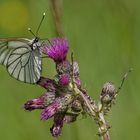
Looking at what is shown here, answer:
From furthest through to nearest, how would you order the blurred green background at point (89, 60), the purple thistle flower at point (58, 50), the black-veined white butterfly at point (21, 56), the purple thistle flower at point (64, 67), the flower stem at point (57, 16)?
the blurred green background at point (89, 60), the flower stem at point (57, 16), the black-veined white butterfly at point (21, 56), the purple thistle flower at point (58, 50), the purple thistle flower at point (64, 67)

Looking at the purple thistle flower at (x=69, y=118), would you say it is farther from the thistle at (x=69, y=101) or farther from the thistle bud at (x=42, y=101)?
the thistle bud at (x=42, y=101)

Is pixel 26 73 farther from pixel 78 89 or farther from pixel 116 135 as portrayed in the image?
pixel 116 135

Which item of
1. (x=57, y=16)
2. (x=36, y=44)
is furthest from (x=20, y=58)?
(x=57, y=16)


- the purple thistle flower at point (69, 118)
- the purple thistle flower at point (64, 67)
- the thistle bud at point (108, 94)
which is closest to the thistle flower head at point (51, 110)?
the purple thistle flower at point (69, 118)

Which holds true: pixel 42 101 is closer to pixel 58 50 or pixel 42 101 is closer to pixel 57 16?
pixel 58 50

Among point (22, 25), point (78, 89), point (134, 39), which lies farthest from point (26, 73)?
point (22, 25)
